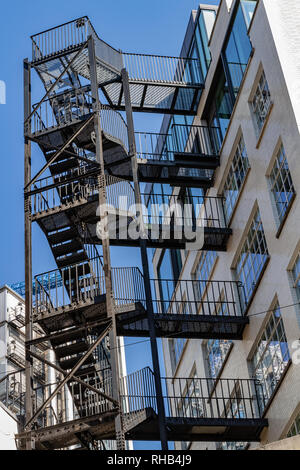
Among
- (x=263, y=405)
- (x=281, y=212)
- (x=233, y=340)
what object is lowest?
(x=263, y=405)

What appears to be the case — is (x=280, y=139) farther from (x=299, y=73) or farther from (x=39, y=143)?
(x=39, y=143)

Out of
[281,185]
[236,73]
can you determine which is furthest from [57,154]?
[236,73]

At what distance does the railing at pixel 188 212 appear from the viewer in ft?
114

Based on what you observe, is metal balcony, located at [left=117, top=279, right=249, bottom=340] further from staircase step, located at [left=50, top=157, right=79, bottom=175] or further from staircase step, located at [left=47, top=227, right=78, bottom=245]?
staircase step, located at [left=50, top=157, right=79, bottom=175]

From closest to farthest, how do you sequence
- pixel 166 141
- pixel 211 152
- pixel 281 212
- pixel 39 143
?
pixel 281 212 → pixel 39 143 → pixel 211 152 → pixel 166 141

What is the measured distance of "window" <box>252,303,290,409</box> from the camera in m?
27.9

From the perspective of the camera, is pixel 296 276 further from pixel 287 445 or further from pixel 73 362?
pixel 287 445

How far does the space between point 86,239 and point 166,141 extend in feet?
39.5

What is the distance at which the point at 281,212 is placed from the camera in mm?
28859

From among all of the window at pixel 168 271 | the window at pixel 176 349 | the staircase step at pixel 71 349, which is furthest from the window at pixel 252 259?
the window at pixel 168 271

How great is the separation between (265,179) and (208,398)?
25.7 ft

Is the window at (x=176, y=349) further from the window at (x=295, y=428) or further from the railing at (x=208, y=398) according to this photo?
the window at (x=295, y=428)

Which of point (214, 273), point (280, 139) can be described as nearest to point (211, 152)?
point (214, 273)

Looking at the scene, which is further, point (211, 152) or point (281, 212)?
point (211, 152)
